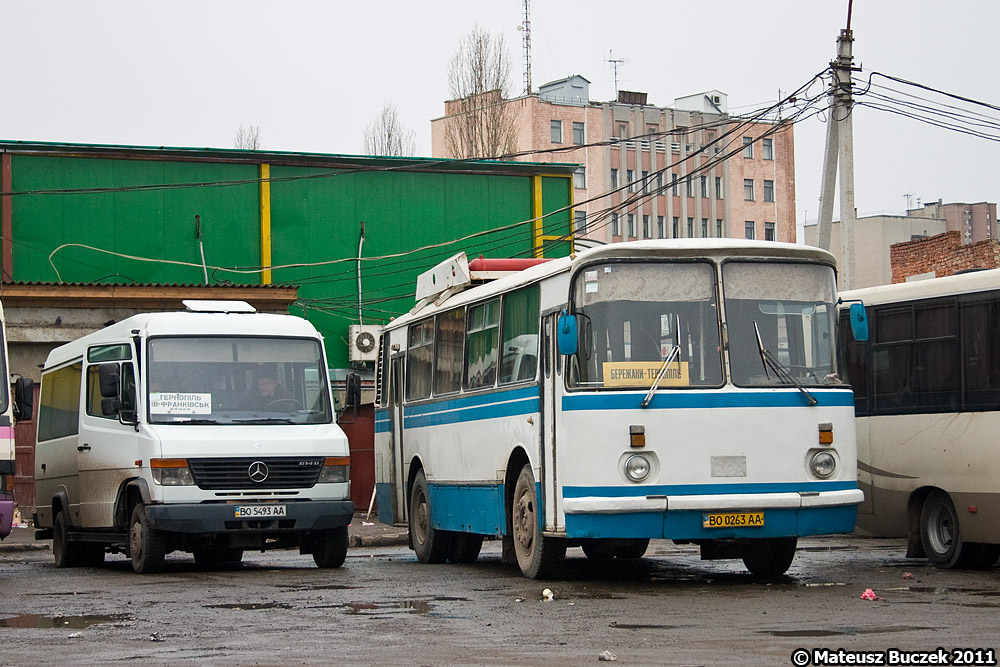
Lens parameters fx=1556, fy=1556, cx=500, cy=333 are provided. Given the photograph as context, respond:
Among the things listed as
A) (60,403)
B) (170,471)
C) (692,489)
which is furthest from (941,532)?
(60,403)

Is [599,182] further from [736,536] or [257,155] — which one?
[736,536]

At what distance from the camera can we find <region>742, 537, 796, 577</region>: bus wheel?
1412 centimetres

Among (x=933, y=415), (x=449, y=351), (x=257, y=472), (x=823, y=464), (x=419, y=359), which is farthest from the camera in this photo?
(x=419, y=359)

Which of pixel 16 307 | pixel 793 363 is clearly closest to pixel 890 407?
pixel 793 363

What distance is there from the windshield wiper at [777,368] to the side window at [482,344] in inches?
121

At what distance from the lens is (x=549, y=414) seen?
13547mm

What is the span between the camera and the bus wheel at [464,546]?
58.2 feet

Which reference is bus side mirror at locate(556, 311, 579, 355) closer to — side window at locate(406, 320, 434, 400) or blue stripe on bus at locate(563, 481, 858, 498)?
blue stripe on bus at locate(563, 481, 858, 498)

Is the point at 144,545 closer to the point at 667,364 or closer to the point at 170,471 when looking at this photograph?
the point at 170,471

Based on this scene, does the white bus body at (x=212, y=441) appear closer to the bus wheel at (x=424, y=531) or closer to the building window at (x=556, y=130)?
the bus wheel at (x=424, y=531)

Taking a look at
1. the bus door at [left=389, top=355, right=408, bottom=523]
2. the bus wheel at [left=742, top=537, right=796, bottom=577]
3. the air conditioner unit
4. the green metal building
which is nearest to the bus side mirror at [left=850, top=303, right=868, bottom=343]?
the bus wheel at [left=742, top=537, right=796, bottom=577]

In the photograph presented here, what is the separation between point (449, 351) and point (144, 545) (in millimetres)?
3791

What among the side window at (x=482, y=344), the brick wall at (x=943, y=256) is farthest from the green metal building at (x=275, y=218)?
the side window at (x=482, y=344)

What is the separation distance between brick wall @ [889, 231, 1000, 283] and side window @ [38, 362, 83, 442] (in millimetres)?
20975
